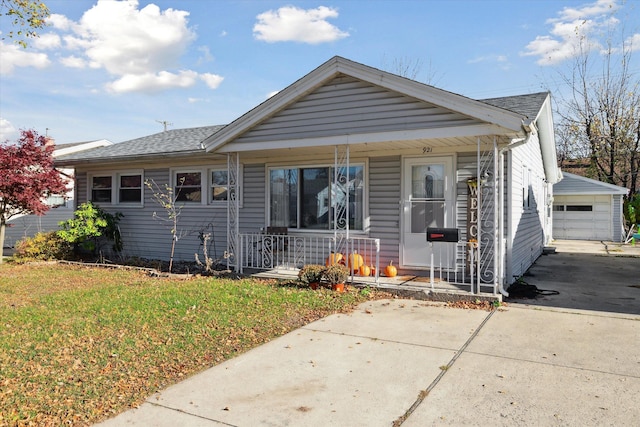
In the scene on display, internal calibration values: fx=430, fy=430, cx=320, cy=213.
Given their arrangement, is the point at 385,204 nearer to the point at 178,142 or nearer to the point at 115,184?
the point at 178,142

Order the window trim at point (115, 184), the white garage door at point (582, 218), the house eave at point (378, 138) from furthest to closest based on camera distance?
the white garage door at point (582, 218)
the window trim at point (115, 184)
the house eave at point (378, 138)

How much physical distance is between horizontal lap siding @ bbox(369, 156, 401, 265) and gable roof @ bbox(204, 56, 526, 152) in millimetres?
1807

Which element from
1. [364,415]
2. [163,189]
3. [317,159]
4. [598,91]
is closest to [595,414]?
[364,415]

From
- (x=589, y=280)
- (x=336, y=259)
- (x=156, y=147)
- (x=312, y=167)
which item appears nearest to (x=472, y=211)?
(x=336, y=259)

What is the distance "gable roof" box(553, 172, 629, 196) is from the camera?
19984mm

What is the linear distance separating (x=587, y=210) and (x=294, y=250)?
59.8 ft

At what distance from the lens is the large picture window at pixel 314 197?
902cm

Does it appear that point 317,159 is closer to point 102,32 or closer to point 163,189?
point 163,189

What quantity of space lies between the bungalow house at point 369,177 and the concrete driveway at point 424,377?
5.88ft

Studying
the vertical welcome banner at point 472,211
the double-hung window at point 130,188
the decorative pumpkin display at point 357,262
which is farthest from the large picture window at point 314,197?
the double-hung window at point 130,188

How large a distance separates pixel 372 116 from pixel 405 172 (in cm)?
153

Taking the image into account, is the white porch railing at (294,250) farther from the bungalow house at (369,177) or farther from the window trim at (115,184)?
the window trim at (115,184)

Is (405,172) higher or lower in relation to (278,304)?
higher

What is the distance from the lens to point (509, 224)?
7633mm
